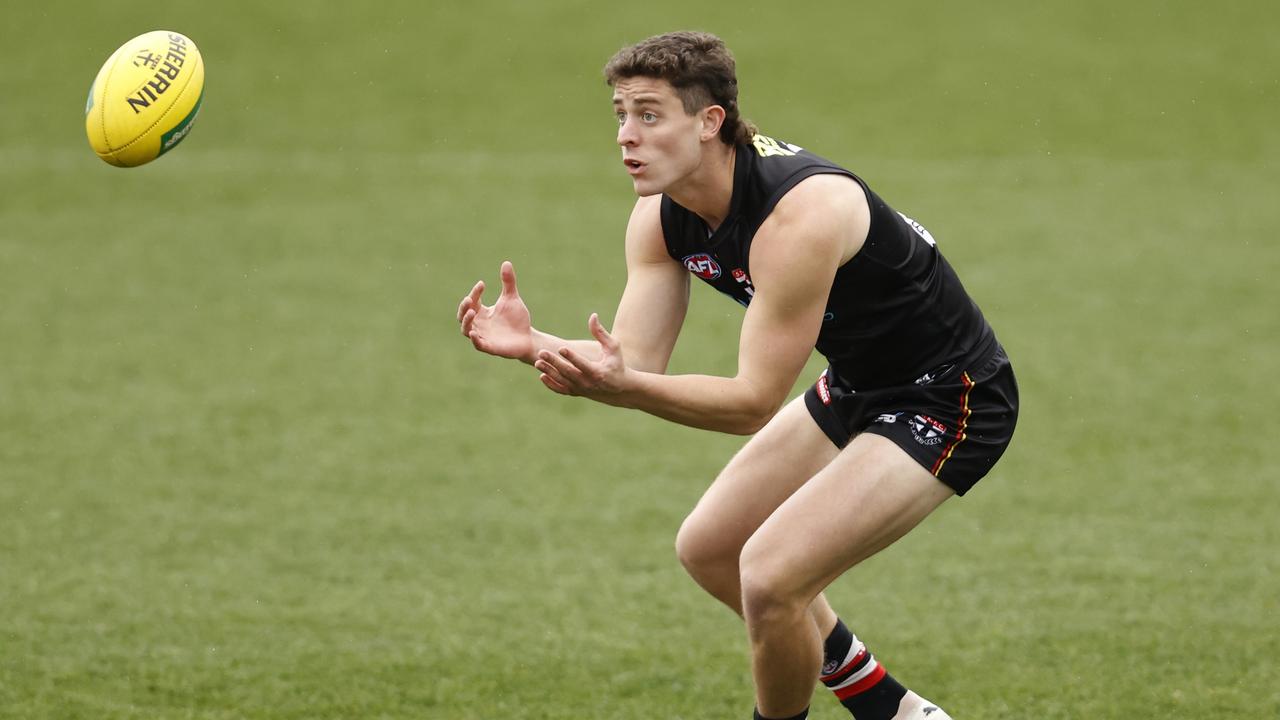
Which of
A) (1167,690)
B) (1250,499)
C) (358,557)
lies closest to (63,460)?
(358,557)

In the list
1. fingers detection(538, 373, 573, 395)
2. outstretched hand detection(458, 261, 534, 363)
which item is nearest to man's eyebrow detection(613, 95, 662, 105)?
outstretched hand detection(458, 261, 534, 363)

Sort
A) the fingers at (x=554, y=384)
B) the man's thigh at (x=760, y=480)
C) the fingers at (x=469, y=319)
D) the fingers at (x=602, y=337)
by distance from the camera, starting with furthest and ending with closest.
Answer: the man's thigh at (x=760, y=480)
the fingers at (x=469, y=319)
the fingers at (x=554, y=384)
the fingers at (x=602, y=337)

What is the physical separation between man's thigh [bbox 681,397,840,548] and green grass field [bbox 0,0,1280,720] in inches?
45.2

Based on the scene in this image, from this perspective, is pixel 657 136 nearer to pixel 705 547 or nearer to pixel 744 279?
pixel 744 279

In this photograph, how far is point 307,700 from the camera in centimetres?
615

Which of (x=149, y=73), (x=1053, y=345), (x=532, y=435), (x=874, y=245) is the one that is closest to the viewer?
(x=874, y=245)

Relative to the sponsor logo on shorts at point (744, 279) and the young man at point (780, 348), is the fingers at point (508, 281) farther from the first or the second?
the sponsor logo on shorts at point (744, 279)

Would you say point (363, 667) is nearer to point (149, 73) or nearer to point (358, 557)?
point (358, 557)

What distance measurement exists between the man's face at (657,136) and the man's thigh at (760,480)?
1061 millimetres

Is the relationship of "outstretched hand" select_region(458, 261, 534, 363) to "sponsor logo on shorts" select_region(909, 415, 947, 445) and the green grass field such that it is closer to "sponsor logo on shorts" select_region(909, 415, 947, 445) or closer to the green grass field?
"sponsor logo on shorts" select_region(909, 415, 947, 445)

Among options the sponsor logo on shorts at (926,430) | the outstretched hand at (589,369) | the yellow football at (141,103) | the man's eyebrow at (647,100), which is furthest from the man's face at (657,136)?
the yellow football at (141,103)

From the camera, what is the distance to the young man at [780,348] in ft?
15.5

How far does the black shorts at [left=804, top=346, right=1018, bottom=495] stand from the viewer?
5.10 m

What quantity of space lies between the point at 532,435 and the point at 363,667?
383cm
